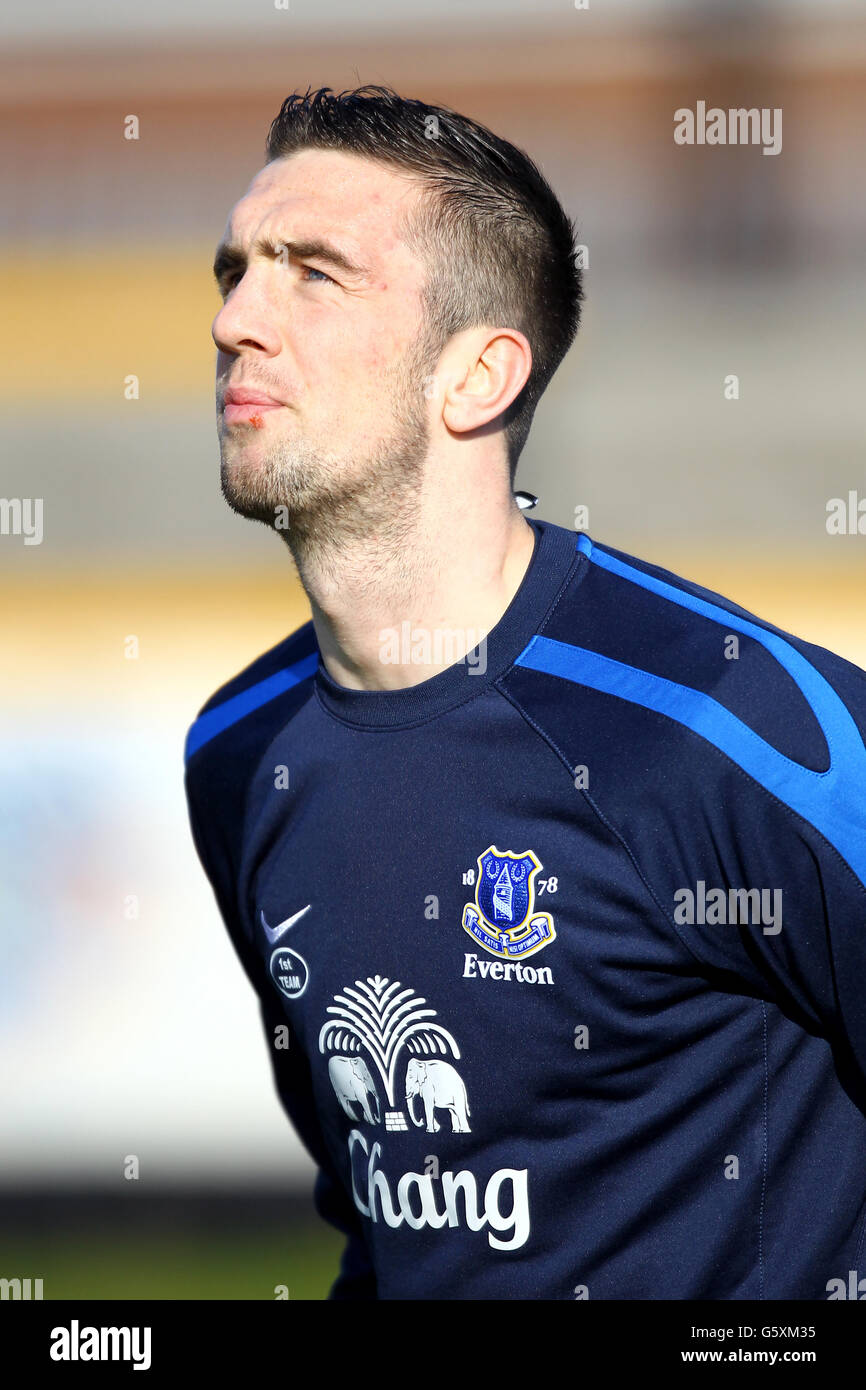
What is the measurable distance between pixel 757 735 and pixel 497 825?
1.21 ft

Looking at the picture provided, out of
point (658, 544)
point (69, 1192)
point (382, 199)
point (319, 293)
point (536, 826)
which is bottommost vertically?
point (69, 1192)

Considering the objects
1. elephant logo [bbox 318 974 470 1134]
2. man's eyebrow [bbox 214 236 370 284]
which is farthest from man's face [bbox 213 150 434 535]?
elephant logo [bbox 318 974 470 1134]

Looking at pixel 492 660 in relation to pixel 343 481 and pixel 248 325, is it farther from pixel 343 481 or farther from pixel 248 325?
pixel 248 325

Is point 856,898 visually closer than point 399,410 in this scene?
Yes

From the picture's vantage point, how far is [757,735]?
164cm

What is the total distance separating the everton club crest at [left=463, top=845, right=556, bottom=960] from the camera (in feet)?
5.61

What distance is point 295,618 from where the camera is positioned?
4.61 m

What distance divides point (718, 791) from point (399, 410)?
0.73 meters

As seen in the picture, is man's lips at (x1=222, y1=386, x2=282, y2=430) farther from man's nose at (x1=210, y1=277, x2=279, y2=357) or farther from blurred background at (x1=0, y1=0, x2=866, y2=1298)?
blurred background at (x1=0, y1=0, x2=866, y2=1298)

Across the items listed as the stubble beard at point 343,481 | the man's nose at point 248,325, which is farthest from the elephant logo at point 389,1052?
the man's nose at point 248,325

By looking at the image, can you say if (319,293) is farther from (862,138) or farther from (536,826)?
(862,138)

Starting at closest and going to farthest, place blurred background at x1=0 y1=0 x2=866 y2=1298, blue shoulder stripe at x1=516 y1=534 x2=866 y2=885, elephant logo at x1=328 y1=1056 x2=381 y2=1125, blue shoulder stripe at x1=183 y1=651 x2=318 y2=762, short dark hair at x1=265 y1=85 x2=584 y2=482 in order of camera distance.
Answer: blue shoulder stripe at x1=516 y1=534 x2=866 y2=885 → elephant logo at x1=328 y1=1056 x2=381 y2=1125 → short dark hair at x1=265 y1=85 x2=584 y2=482 → blue shoulder stripe at x1=183 y1=651 x2=318 y2=762 → blurred background at x1=0 y1=0 x2=866 y2=1298

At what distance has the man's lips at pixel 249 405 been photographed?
1.88 meters

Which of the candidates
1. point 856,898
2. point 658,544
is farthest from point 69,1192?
point 856,898
